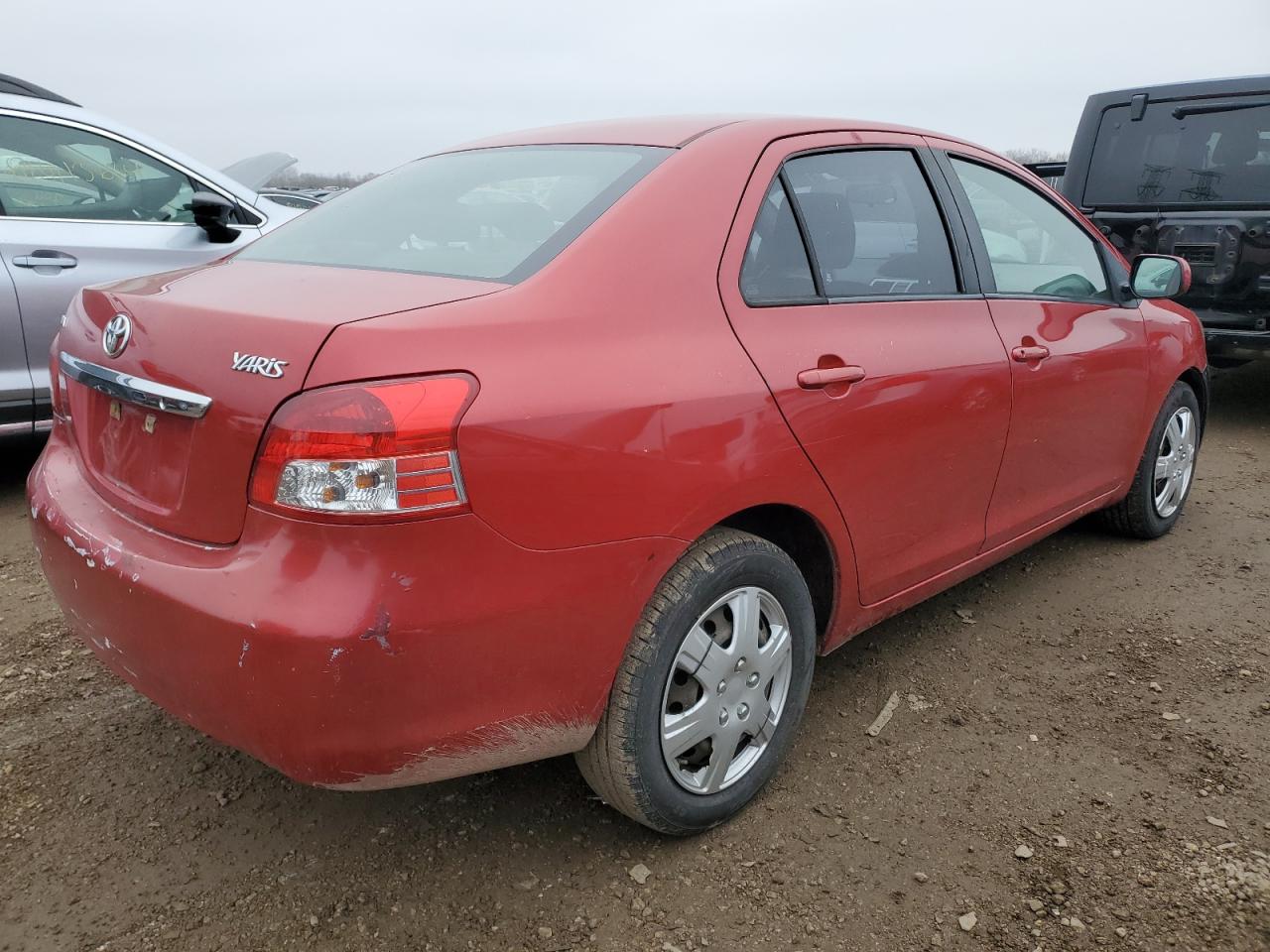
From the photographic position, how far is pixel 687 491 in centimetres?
196

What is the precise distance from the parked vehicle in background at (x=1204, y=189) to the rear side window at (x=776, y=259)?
447 centimetres

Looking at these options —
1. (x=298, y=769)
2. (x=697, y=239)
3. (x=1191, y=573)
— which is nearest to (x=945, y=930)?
(x=298, y=769)

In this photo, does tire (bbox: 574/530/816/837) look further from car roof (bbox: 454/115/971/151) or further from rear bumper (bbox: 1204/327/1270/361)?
rear bumper (bbox: 1204/327/1270/361)

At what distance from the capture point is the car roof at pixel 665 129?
2398 mm

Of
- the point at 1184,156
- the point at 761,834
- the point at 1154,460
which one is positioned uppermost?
the point at 1184,156

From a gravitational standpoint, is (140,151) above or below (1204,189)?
above

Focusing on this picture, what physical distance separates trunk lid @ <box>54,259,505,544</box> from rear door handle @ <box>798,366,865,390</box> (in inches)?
28.6

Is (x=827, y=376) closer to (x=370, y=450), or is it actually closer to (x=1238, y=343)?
(x=370, y=450)

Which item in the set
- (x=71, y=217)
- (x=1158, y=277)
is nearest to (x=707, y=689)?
(x=1158, y=277)

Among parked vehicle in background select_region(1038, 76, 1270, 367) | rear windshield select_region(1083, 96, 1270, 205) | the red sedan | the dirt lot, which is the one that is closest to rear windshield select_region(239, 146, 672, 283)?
the red sedan

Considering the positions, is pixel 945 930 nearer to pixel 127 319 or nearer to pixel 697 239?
pixel 697 239

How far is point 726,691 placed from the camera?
2188 mm

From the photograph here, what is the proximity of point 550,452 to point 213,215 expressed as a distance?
330 centimetres

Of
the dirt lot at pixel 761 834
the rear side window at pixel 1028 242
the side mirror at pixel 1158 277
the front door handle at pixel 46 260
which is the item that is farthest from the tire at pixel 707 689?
the front door handle at pixel 46 260
